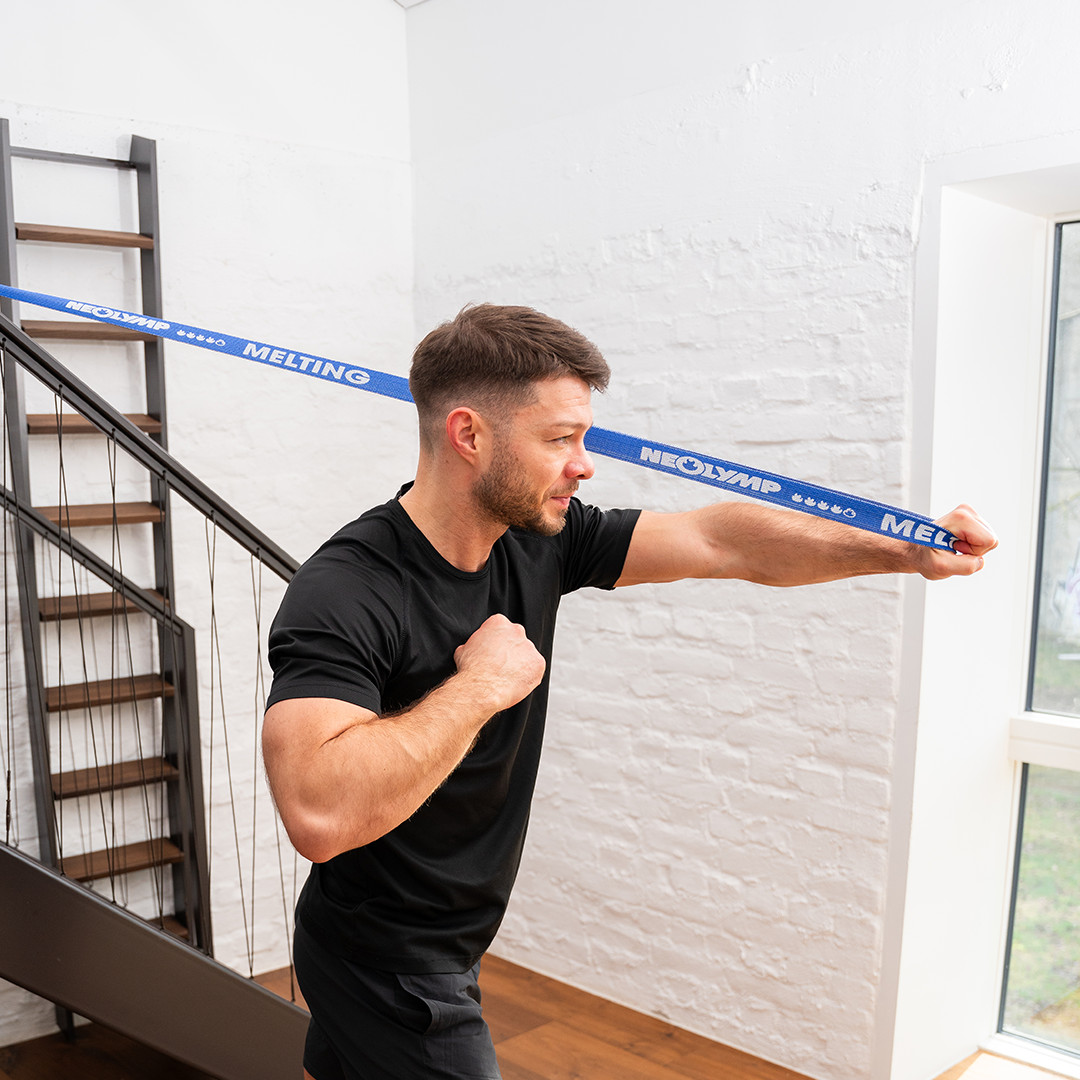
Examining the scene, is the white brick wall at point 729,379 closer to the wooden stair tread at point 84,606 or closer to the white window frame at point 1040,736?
the white window frame at point 1040,736

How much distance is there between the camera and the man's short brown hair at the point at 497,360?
162cm

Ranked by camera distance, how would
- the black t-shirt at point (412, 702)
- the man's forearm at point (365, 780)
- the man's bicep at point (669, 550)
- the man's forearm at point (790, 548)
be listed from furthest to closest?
the man's bicep at point (669, 550) < the man's forearm at point (790, 548) < the black t-shirt at point (412, 702) < the man's forearm at point (365, 780)

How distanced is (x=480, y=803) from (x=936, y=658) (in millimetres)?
1655

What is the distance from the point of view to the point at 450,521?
5.43 feet

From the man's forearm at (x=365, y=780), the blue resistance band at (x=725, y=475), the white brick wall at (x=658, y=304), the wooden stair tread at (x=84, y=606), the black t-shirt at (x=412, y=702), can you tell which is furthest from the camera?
the wooden stair tread at (x=84, y=606)

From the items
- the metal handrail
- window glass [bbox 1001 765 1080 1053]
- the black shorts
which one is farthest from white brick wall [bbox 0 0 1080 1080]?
the black shorts

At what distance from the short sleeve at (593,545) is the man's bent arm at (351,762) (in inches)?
23.5

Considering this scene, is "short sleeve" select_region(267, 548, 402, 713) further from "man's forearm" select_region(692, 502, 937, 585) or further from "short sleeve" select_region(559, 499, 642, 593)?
"man's forearm" select_region(692, 502, 937, 585)

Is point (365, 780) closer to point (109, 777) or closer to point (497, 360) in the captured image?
point (497, 360)

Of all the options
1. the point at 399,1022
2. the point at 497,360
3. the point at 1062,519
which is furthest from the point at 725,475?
the point at 1062,519

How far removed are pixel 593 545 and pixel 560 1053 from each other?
2.02 meters

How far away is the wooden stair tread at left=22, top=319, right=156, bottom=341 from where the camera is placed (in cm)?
335

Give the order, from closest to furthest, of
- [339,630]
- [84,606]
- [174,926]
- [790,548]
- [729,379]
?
[339,630] → [790,548] → [729,379] → [84,606] → [174,926]

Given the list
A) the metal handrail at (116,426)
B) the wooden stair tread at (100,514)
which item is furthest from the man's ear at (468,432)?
the wooden stair tread at (100,514)
